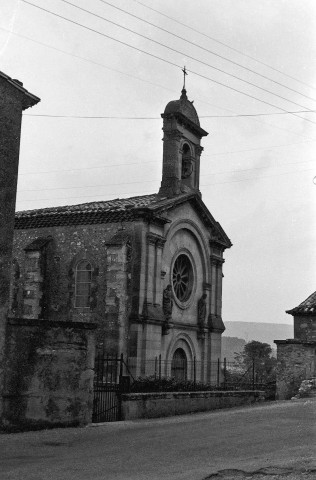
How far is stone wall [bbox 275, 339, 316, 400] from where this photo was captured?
974 inches

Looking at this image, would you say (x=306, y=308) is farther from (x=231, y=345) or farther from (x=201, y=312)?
(x=231, y=345)

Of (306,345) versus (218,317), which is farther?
(218,317)

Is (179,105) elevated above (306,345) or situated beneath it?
elevated above

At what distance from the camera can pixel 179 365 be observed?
26500mm

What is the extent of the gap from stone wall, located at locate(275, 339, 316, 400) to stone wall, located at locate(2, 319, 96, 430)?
1169 cm

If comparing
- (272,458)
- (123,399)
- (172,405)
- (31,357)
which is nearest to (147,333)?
(172,405)

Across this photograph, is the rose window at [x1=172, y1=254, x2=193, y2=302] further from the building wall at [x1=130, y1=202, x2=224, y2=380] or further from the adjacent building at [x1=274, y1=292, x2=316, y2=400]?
the adjacent building at [x1=274, y1=292, x2=316, y2=400]

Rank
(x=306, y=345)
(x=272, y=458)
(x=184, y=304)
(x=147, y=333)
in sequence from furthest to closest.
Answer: (x=184, y=304), (x=306, y=345), (x=147, y=333), (x=272, y=458)

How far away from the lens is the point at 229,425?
556 inches

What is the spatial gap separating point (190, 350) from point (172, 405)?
9362 millimetres

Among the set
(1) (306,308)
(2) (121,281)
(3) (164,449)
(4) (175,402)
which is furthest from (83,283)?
(3) (164,449)

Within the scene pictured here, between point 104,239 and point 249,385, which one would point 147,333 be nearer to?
point 104,239

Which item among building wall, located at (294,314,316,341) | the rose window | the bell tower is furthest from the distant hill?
the bell tower

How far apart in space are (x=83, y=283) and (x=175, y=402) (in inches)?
302
